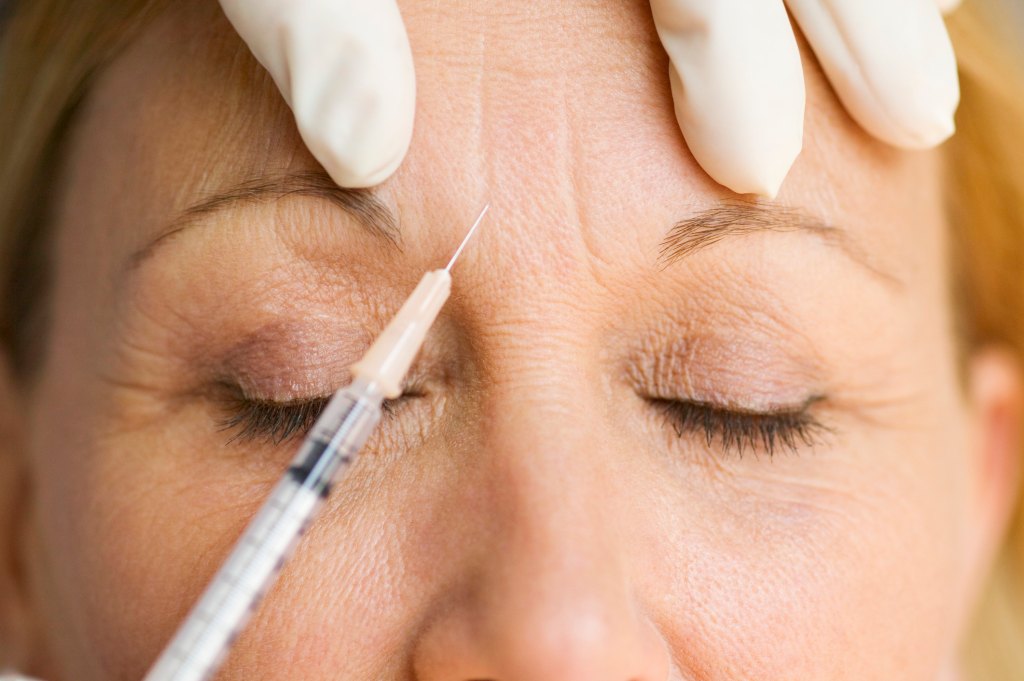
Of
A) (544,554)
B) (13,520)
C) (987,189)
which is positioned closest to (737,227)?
(544,554)

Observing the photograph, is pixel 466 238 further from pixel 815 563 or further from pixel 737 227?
pixel 815 563

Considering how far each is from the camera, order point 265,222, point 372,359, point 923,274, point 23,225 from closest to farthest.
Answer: point 372,359 < point 265,222 < point 923,274 < point 23,225

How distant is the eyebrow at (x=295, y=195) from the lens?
41.0 inches

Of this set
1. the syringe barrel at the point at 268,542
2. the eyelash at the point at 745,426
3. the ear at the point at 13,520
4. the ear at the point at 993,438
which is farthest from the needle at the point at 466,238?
the ear at the point at 993,438

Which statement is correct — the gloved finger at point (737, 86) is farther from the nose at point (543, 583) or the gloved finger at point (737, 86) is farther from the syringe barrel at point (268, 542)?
the syringe barrel at point (268, 542)

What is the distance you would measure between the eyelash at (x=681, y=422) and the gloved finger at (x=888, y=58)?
339mm

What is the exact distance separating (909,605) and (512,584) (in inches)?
20.5

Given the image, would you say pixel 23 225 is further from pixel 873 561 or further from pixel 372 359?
pixel 873 561

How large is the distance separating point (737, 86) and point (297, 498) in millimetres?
585

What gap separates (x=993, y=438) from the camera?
1.59m

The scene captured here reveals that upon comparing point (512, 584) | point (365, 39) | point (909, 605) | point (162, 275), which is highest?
point (365, 39)

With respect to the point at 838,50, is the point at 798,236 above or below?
below

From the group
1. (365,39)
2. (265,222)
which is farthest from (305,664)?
(365,39)

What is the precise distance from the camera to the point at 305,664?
3.28 ft
